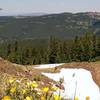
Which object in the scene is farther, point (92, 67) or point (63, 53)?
point (63, 53)

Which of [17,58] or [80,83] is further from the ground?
[80,83]

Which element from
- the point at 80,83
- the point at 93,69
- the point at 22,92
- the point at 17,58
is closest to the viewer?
the point at 22,92

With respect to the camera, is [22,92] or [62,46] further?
[62,46]

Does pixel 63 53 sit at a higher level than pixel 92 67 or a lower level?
lower

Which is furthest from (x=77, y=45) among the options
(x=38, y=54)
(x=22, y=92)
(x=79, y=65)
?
(x=22, y=92)

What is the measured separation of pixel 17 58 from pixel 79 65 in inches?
4236

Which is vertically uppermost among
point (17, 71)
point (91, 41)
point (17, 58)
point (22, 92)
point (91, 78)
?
point (22, 92)

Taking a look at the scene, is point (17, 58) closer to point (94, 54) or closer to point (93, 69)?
point (94, 54)

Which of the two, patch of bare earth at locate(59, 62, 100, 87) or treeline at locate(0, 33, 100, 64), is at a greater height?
patch of bare earth at locate(59, 62, 100, 87)

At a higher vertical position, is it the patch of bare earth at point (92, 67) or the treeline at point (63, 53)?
the patch of bare earth at point (92, 67)

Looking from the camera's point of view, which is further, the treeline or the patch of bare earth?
the treeline

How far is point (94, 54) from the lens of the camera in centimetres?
12569

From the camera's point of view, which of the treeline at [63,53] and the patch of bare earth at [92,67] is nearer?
the patch of bare earth at [92,67]

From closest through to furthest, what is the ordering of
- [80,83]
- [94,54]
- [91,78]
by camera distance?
1. [80,83]
2. [91,78]
3. [94,54]
